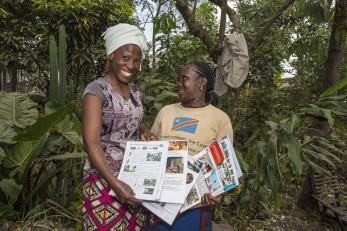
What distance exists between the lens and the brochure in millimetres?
1978

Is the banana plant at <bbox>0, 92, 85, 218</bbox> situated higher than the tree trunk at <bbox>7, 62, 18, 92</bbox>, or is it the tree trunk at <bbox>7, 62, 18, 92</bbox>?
the tree trunk at <bbox>7, 62, 18, 92</bbox>

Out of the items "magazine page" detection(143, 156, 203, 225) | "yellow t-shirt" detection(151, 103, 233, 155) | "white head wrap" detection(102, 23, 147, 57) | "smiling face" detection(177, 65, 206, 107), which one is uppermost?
"white head wrap" detection(102, 23, 147, 57)

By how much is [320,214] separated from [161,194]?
4612mm

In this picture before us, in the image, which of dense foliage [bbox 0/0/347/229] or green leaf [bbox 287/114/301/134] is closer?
green leaf [bbox 287/114/301/134]

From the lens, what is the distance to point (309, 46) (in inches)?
212

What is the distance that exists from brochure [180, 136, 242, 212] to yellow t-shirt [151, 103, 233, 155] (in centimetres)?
9

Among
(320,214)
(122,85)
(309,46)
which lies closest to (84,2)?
(309,46)

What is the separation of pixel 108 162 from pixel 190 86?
1.98 ft

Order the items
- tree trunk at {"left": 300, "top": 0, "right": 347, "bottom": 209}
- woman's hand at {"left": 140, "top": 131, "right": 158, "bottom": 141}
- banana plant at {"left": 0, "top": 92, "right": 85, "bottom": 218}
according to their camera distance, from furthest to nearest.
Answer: tree trunk at {"left": 300, "top": 0, "right": 347, "bottom": 209}
banana plant at {"left": 0, "top": 92, "right": 85, "bottom": 218}
woman's hand at {"left": 140, "top": 131, "right": 158, "bottom": 141}

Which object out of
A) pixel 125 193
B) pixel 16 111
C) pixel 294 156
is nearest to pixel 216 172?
pixel 125 193

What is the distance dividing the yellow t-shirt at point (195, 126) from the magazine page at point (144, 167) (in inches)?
10.3

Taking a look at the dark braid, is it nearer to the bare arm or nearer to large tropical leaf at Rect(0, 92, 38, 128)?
the bare arm

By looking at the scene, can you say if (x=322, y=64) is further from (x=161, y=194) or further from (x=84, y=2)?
(x=161, y=194)

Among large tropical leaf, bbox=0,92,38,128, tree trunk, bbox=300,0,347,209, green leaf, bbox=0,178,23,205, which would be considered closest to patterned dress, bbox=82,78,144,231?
green leaf, bbox=0,178,23,205
